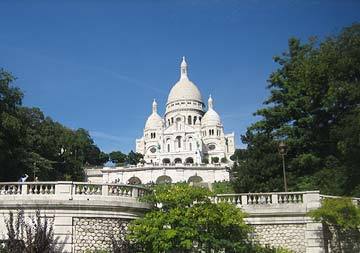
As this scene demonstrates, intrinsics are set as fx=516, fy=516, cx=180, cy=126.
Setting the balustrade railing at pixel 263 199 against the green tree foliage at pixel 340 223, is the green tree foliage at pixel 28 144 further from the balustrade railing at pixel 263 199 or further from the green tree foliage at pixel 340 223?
the green tree foliage at pixel 340 223

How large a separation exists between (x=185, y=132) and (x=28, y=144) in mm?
89923

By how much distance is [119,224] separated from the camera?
21875mm

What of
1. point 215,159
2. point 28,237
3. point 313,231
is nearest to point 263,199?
point 313,231

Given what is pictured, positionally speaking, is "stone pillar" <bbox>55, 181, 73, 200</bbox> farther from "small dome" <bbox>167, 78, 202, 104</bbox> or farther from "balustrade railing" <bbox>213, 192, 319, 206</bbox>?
"small dome" <bbox>167, 78, 202, 104</bbox>

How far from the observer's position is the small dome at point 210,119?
150 m

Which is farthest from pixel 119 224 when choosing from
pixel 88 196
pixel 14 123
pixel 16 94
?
pixel 16 94

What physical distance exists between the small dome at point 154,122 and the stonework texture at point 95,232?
130130 millimetres

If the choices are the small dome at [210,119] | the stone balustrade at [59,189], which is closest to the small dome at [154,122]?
the small dome at [210,119]

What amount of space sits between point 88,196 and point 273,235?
8833mm

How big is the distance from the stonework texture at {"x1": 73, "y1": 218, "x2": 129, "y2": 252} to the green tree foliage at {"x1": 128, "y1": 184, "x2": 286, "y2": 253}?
0.76 meters

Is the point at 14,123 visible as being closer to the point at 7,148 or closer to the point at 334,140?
the point at 7,148

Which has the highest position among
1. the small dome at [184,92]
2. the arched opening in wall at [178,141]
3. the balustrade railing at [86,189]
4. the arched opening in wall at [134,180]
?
the small dome at [184,92]

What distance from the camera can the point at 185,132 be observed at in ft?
462

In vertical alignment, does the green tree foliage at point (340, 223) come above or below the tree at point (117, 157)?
below
